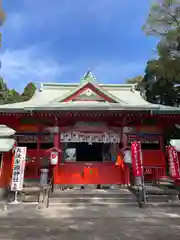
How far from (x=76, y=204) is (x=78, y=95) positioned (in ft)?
23.8

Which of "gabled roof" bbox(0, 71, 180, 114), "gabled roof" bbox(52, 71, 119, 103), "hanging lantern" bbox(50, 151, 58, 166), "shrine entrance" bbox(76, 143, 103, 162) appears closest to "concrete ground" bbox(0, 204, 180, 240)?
"hanging lantern" bbox(50, 151, 58, 166)

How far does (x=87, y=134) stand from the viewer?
12773mm

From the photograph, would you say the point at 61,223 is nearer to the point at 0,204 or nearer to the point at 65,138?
the point at 0,204

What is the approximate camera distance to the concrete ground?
19.4 ft

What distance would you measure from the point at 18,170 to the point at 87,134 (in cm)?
430

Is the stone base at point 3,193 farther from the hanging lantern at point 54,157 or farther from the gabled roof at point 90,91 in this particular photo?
the gabled roof at point 90,91

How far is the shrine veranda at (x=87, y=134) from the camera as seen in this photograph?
1173 cm

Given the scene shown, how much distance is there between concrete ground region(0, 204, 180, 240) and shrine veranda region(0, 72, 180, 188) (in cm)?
313

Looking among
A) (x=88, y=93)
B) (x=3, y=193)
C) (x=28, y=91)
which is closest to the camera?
(x=3, y=193)

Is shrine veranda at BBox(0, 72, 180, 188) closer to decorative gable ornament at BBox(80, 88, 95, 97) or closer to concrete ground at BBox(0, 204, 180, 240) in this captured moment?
decorative gable ornament at BBox(80, 88, 95, 97)

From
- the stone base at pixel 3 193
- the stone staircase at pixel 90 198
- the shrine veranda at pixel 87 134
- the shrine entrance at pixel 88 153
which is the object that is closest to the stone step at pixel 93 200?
the stone staircase at pixel 90 198

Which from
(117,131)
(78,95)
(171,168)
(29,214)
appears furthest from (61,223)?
(78,95)

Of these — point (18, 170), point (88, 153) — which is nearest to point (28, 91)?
point (88, 153)

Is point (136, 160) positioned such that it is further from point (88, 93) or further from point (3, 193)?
point (3, 193)
